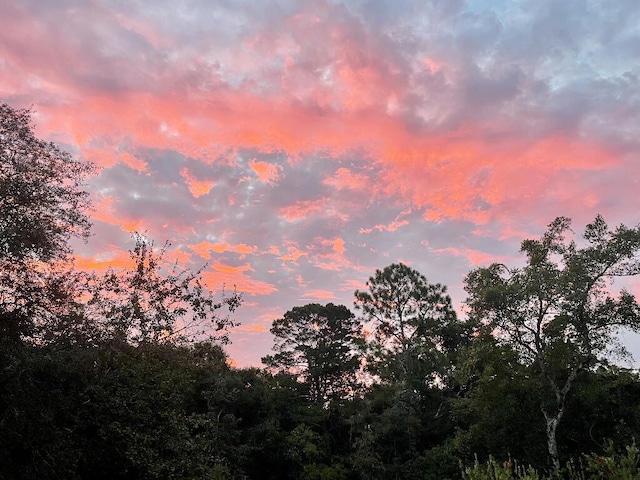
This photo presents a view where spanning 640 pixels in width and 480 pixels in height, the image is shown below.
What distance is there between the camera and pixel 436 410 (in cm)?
3834

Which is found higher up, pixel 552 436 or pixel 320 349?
pixel 320 349

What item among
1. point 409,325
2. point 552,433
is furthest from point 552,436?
point 409,325

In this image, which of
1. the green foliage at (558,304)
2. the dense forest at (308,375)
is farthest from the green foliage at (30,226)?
the green foliage at (558,304)

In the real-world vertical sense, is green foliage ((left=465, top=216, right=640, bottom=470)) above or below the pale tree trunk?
above

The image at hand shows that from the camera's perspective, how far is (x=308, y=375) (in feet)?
155

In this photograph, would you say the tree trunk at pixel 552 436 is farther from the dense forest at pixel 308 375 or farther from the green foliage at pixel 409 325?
the green foliage at pixel 409 325

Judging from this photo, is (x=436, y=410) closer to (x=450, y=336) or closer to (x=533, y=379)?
(x=450, y=336)

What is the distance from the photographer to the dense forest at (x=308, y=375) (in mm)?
11531

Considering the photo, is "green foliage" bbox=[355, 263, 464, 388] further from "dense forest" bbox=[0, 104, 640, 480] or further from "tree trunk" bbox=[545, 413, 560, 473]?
"tree trunk" bbox=[545, 413, 560, 473]

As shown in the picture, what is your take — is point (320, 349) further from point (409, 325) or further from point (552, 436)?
point (552, 436)

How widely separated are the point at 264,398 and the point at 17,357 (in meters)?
28.4

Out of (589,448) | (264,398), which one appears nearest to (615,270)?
(589,448)

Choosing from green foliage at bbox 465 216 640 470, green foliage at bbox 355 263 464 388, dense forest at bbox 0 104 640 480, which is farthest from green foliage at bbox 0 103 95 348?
green foliage at bbox 355 263 464 388

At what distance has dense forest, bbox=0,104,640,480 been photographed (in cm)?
1153
